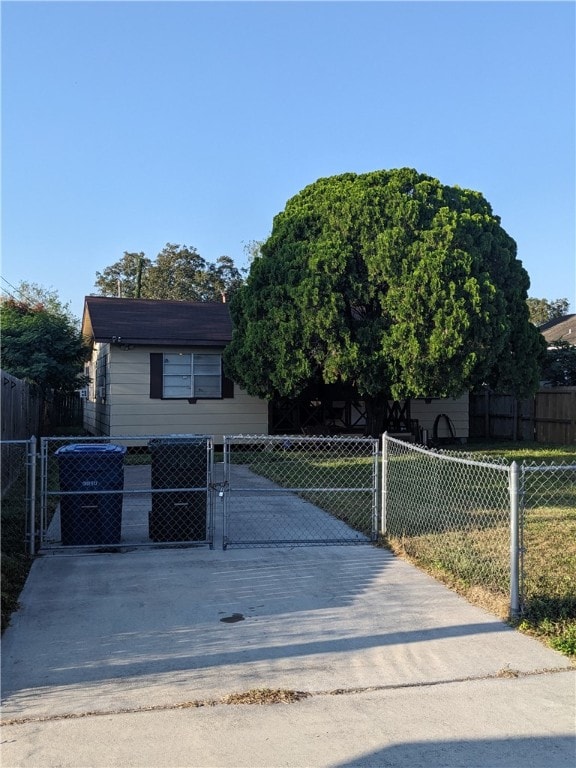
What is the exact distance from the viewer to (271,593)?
5.99 m

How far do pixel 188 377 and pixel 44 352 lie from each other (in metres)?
4.42

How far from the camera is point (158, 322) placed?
18.2 meters

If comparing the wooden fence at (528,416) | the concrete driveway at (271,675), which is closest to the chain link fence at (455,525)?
the concrete driveway at (271,675)

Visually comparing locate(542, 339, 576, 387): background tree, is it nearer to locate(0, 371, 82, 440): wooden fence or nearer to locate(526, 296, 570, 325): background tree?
locate(0, 371, 82, 440): wooden fence

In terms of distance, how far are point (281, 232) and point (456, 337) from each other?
16.7 feet

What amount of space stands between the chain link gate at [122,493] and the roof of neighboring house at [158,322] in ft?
30.1

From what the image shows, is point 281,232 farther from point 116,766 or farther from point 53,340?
point 116,766

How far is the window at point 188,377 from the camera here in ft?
56.6

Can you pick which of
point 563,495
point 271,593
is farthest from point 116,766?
point 563,495

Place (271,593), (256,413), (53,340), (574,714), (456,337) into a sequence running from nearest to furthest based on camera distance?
(574,714) → (271,593) → (456,337) → (256,413) → (53,340)

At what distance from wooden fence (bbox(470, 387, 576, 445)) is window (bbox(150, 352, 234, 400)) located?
805cm

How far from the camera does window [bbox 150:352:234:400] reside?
A: 680 inches

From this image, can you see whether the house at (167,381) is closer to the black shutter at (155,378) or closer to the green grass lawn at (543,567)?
the black shutter at (155,378)

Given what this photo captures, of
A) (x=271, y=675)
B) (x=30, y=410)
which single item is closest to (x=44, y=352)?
(x=30, y=410)
